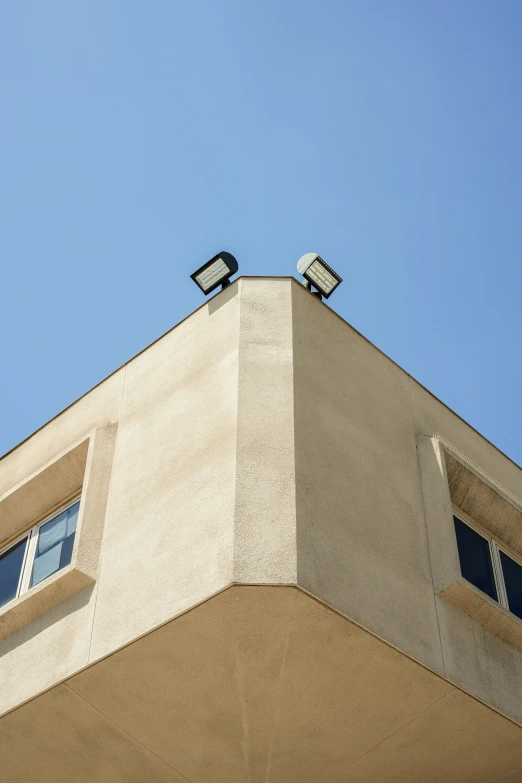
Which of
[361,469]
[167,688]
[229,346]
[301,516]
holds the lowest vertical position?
[167,688]

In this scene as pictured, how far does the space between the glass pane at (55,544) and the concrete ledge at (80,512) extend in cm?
30

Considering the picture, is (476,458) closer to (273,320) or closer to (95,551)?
(273,320)

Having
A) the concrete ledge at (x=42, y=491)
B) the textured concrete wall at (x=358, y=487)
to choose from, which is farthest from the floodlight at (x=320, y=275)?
the concrete ledge at (x=42, y=491)

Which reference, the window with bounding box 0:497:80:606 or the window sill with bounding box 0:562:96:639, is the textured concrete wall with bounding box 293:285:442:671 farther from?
the window with bounding box 0:497:80:606

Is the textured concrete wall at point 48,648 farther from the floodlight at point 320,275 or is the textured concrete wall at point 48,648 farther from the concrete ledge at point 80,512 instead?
the floodlight at point 320,275

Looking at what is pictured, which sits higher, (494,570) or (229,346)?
(229,346)

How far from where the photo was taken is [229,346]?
9898mm

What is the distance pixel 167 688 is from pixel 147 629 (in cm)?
63

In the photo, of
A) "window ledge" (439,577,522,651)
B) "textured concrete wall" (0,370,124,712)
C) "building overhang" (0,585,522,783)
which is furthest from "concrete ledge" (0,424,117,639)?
"window ledge" (439,577,522,651)

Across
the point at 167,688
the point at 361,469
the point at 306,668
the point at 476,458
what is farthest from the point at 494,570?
the point at 167,688

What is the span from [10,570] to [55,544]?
841mm

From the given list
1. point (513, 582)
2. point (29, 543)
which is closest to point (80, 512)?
point (29, 543)

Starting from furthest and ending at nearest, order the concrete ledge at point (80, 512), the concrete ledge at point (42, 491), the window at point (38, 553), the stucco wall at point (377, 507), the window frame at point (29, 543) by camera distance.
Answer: the concrete ledge at point (42, 491) → the window frame at point (29, 543) → the window at point (38, 553) → the concrete ledge at point (80, 512) → the stucco wall at point (377, 507)

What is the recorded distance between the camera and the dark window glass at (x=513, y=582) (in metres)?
10.7
